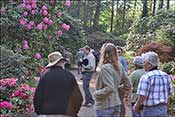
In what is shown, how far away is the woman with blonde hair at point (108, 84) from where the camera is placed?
534cm

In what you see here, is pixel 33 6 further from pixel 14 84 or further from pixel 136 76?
pixel 136 76

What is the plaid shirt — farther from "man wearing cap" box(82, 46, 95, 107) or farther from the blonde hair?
"man wearing cap" box(82, 46, 95, 107)

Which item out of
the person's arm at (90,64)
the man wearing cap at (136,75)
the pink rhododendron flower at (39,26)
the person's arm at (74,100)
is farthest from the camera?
the pink rhododendron flower at (39,26)

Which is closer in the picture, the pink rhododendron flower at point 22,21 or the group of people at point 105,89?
the group of people at point 105,89

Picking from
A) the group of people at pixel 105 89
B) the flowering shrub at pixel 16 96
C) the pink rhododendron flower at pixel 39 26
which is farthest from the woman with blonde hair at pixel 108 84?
the pink rhododendron flower at pixel 39 26

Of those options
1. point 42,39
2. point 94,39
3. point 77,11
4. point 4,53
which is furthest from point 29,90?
point 77,11

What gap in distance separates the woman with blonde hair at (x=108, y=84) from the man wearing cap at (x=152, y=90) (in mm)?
364

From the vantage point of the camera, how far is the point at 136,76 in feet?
21.6

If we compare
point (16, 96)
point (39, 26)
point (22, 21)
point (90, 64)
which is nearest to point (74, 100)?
point (16, 96)

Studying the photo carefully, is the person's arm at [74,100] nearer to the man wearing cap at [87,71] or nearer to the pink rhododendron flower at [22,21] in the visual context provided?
the man wearing cap at [87,71]

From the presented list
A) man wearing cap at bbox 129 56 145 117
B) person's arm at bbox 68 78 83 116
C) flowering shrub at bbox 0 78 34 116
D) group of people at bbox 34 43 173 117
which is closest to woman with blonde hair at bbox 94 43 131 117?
group of people at bbox 34 43 173 117

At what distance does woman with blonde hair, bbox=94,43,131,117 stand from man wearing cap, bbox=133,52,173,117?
14.3 inches

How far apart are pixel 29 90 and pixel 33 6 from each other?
16.6ft

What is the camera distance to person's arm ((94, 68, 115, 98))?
17.5ft
